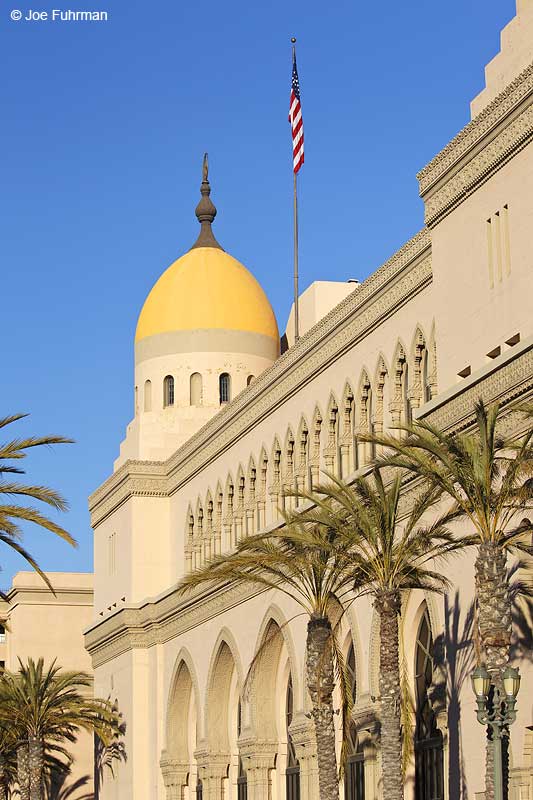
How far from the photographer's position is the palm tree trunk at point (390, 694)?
2670 centimetres

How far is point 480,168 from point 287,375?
46.3 ft

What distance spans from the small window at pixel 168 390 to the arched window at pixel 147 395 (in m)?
0.52

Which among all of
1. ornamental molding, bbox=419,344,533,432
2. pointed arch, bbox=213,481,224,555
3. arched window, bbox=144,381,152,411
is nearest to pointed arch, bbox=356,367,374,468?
ornamental molding, bbox=419,344,533,432

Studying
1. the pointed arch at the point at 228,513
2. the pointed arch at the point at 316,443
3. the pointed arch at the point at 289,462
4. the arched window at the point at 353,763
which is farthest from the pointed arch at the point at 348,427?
the pointed arch at the point at 228,513

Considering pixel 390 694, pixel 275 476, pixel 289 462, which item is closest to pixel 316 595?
pixel 390 694

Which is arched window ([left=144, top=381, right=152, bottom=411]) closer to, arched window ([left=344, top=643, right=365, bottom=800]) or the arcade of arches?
the arcade of arches

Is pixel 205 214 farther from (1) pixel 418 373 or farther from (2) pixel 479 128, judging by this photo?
(2) pixel 479 128

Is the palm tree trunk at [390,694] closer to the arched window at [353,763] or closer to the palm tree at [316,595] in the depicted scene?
the palm tree at [316,595]

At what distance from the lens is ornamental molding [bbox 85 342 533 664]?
26.1m

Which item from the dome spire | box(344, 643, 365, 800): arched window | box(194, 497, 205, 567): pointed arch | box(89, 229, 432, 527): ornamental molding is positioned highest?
the dome spire

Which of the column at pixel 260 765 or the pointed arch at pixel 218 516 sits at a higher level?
the pointed arch at pixel 218 516

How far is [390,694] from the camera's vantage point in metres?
27.0

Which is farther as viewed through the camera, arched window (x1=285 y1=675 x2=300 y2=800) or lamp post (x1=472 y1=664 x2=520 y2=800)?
arched window (x1=285 y1=675 x2=300 y2=800)

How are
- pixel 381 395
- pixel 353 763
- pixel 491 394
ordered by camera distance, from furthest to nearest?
pixel 353 763
pixel 381 395
pixel 491 394
